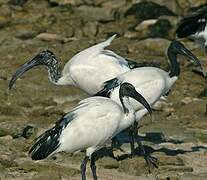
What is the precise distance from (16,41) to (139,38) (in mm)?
3018

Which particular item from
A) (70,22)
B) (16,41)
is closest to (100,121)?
(16,41)

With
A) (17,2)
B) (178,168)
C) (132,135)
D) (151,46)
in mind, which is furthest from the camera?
(17,2)

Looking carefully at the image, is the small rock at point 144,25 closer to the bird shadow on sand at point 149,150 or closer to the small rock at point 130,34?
the small rock at point 130,34

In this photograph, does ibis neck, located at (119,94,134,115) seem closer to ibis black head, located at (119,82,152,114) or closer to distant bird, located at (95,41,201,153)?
ibis black head, located at (119,82,152,114)

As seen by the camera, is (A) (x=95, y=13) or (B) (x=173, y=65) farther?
(A) (x=95, y=13)

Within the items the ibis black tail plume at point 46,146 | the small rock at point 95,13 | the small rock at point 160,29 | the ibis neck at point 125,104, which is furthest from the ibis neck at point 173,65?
the small rock at point 95,13

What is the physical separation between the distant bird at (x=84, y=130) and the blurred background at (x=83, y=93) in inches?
21.2

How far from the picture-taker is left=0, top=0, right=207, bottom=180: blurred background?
12172 millimetres

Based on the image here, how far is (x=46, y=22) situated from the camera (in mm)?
23375

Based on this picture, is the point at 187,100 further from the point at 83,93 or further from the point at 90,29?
the point at 90,29

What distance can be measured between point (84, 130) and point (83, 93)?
5.63 metres

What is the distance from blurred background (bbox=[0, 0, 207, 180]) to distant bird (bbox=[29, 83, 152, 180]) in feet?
1.77

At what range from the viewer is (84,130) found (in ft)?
36.3

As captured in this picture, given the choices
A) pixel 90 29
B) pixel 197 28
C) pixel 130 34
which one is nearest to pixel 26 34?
pixel 90 29
